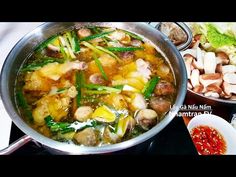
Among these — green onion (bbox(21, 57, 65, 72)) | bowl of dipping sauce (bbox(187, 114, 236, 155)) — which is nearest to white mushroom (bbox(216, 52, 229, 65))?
bowl of dipping sauce (bbox(187, 114, 236, 155))

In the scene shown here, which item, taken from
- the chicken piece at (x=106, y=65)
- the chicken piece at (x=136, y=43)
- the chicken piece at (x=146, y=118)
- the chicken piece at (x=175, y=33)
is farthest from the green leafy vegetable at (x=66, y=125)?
the chicken piece at (x=175, y=33)

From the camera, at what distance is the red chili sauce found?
1.71 meters

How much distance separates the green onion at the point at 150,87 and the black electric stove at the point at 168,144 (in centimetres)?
21

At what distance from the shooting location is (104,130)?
1.57 metres

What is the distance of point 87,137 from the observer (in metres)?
1.52

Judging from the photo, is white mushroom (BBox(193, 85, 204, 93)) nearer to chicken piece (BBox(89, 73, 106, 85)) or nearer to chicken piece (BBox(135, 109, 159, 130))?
chicken piece (BBox(135, 109, 159, 130))

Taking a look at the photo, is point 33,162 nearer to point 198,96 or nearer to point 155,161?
point 155,161

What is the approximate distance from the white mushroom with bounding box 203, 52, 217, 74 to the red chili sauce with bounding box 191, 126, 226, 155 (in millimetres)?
313

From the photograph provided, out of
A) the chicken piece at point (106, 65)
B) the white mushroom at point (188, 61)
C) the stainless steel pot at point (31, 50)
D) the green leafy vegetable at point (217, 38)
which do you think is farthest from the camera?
the green leafy vegetable at point (217, 38)

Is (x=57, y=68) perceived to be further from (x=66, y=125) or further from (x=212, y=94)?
(x=212, y=94)

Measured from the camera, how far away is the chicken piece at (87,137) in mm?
1516

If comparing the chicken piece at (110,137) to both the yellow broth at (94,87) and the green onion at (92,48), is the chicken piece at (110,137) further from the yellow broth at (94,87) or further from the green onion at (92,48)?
the green onion at (92,48)

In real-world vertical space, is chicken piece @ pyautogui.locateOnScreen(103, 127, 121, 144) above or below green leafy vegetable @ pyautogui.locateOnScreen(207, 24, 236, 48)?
below

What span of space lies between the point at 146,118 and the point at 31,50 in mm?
718
